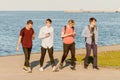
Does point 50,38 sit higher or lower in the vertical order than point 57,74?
higher

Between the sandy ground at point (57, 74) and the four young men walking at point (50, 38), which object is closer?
the sandy ground at point (57, 74)

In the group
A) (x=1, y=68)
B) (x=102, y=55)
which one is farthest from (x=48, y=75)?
(x=102, y=55)

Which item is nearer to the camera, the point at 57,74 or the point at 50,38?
the point at 57,74

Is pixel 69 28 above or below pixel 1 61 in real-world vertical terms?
above

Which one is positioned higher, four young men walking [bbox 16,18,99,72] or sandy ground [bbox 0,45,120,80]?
four young men walking [bbox 16,18,99,72]

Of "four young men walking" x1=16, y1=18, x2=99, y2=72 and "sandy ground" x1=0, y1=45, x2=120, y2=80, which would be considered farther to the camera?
"four young men walking" x1=16, y1=18, x2=99, y2=72

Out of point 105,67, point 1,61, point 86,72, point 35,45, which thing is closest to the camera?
point 86,72

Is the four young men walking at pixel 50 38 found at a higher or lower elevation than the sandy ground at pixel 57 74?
higher

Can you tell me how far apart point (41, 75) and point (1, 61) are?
158 inches

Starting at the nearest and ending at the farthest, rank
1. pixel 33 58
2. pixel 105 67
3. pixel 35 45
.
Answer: pixel 105 67, pixel 33 58, pixel 35 45

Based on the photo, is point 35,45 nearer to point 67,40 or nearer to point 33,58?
point 33,58

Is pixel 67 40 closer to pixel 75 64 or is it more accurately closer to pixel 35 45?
pixel 75 64

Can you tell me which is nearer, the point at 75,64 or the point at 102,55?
the point at 75,64

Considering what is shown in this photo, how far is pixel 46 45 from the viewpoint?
46.6 ft
